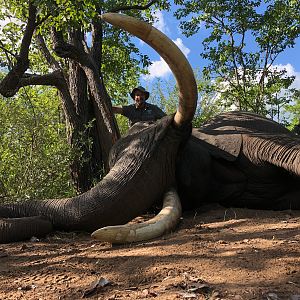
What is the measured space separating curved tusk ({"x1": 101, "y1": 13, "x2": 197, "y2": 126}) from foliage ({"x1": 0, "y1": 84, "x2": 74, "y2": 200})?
3.59m

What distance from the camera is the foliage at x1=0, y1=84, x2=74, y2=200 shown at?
7.92 metres

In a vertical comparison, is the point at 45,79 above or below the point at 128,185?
above

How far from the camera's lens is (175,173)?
5.39m

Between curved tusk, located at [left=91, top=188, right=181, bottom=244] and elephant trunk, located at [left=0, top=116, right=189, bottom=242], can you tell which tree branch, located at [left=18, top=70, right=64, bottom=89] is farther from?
curved tusk, located at [left=91, top=188, right=181, bottom=244]

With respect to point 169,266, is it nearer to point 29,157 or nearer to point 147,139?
point 147,139

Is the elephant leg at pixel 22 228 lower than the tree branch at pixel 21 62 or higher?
lower

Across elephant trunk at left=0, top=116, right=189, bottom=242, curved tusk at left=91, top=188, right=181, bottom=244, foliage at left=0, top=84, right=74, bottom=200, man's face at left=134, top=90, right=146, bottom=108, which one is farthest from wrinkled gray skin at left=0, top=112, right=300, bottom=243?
foliage at left=0, top=84, right=74, bottom=200

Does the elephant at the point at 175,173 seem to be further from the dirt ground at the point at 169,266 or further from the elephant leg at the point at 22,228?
the dirt ground at the point at 169,266

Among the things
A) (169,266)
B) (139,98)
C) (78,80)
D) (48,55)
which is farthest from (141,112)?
(169,266)

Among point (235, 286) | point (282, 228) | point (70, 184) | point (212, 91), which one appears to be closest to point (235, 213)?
point (282, 228)

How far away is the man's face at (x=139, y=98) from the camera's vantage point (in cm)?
873

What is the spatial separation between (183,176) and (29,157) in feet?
12.0

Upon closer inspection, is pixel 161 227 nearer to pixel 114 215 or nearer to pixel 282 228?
pixel 114 215

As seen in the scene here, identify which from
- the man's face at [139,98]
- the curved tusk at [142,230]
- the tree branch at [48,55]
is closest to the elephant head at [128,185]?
the curved tusk at [142,230]
